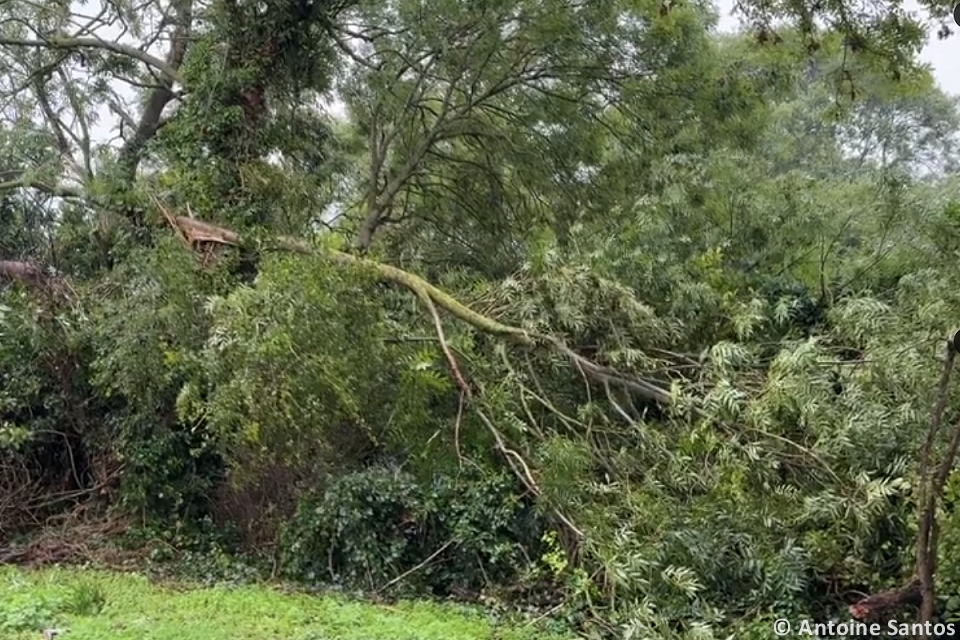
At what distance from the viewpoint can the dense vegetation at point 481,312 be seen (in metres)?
4.33

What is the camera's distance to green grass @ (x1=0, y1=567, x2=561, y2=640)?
3852 mm

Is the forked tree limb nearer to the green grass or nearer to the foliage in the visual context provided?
the foliage

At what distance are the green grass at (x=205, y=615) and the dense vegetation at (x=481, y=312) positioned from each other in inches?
20.9

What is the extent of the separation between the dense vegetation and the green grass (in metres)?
0.53

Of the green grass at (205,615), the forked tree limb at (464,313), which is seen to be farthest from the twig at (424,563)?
the forked tree limb at (464,313)

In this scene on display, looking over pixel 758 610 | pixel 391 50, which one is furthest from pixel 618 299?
pixel 391 50

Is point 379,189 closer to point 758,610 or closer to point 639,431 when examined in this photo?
point 639,431

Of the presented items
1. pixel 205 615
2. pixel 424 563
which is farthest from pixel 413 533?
pixel 205 615

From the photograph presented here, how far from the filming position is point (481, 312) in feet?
18.8

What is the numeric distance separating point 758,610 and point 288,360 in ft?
8.98

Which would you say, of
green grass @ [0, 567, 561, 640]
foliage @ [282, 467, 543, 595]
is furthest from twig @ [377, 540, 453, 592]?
green grass @ [0, 567, 561, 640]

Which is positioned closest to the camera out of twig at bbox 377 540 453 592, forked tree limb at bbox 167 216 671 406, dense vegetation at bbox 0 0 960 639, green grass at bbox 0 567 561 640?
green grass at bbox 0 567 561 640

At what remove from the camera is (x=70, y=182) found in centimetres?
742

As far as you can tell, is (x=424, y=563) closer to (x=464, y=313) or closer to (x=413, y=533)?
(x=413, y=533)
